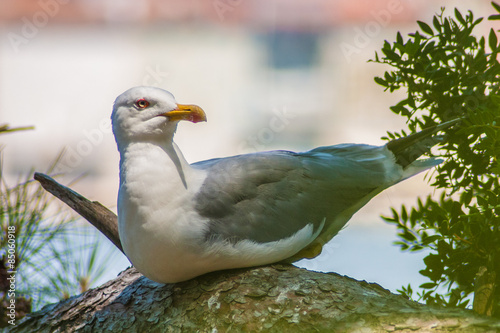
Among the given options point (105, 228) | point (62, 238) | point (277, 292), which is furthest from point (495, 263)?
point (62, 238)

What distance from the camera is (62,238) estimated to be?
1.71 metres

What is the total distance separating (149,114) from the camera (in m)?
1.22

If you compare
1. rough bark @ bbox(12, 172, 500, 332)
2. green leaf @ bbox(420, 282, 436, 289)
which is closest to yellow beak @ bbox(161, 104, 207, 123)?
rough bark @ bbox(12, 172, 500, 332)

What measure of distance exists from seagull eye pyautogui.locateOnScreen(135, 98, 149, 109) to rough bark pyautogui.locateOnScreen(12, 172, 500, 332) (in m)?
0.40

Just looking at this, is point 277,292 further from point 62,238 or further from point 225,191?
point 62,238

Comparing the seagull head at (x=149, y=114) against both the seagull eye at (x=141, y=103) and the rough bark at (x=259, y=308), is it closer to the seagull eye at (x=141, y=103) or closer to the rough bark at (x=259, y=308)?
the seagull eye at (x=141, y=103)

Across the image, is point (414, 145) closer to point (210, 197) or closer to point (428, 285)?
point (428, 285)

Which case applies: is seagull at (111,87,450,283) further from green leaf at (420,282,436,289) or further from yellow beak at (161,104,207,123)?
green leaf at (420,282,436,289)

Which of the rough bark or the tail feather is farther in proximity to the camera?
the tail feather

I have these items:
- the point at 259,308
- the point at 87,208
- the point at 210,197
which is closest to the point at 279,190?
the point at 210,197

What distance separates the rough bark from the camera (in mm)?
1088

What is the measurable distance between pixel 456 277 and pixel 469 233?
144 mm

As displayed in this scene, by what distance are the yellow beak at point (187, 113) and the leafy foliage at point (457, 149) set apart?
1.35ft

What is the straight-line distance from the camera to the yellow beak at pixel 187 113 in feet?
3.95
